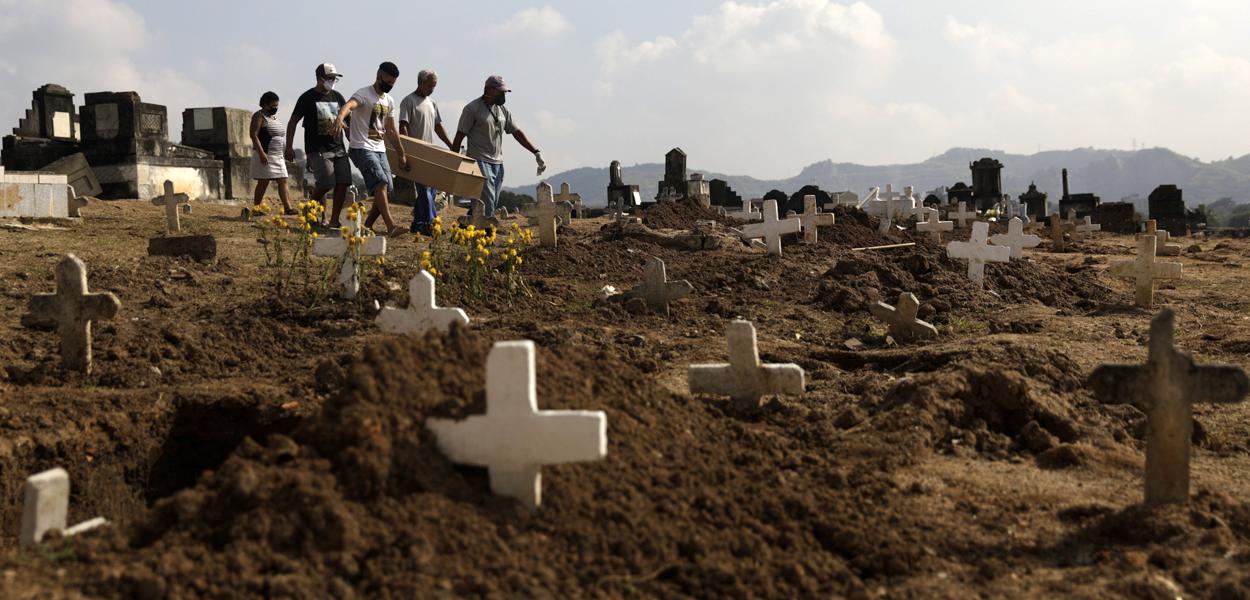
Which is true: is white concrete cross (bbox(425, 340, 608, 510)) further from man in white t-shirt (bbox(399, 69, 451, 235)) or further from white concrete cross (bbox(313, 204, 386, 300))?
man in white t-shirt (bbox(399, 69, 451, 235))

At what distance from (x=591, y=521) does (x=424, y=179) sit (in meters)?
8.16

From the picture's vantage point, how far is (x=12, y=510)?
5359mm

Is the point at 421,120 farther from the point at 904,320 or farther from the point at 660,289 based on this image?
the point at 904,320

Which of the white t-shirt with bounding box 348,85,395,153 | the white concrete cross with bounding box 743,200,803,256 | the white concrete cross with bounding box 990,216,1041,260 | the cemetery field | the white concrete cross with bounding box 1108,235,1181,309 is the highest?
the white t-shirt with bounding box 348,85,395,153

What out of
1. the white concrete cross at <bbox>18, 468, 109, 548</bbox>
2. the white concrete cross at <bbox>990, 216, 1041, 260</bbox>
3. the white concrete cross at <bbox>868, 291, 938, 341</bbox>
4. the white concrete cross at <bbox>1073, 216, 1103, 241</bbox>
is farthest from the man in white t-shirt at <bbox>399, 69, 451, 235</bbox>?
the white concrete cross at <bbox>1073, 216, 1103, 241</bbox>

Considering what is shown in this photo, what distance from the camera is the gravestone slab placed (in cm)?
867

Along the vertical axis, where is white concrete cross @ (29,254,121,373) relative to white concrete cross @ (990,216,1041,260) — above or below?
below

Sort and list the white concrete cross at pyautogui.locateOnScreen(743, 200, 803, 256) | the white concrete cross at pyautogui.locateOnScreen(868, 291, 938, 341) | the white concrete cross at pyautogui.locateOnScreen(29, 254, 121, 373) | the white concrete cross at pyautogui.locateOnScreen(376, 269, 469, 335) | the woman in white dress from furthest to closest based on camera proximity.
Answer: the woman in white dress < the white concrete cross at pyautogui.locateOnScreen(743, 200, 803, 256) < the white concrete cross at pyautogui.locateOnScreen(868, 291, 938, 341) < the white concrete cross at pyautogui.locateOnScreen(29, 254, 121, 373) < the white concrete cross at pyautogui.locateOnScreen(376, 269, 469, 335)

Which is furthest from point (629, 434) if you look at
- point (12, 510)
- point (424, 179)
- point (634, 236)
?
point (634, 236)

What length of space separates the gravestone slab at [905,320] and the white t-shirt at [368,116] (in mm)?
5391

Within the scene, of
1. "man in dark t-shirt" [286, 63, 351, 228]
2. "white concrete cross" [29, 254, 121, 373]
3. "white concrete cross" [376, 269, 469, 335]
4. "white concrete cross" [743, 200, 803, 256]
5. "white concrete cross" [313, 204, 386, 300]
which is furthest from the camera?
"white concrete cross" [743, 200, 803, 256]

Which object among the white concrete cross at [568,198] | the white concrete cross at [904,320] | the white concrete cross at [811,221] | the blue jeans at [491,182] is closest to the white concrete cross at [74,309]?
the white concrete cross at [904,320]

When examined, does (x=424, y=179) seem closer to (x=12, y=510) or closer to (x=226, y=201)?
(x=12, y=510)

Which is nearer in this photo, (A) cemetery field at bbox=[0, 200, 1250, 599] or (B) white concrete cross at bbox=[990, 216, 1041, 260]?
(A) cemetery field at bbox=[0, 200, 1250, 599]
